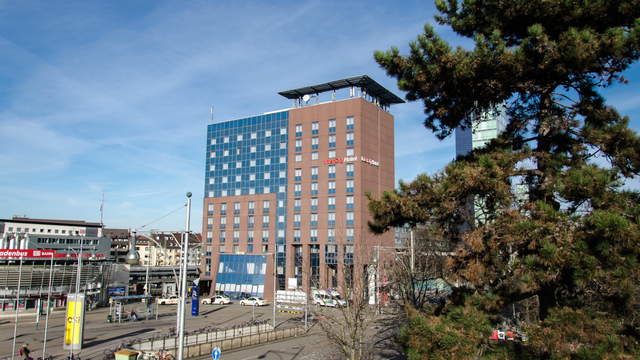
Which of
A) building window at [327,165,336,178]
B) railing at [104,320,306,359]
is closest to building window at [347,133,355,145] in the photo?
building window at [327,165,336,178]

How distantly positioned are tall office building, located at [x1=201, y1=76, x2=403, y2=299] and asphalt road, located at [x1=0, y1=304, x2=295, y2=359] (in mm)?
13288

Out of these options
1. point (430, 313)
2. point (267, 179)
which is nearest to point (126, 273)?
point (267, 179)

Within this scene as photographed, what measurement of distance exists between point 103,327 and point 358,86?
169 feet

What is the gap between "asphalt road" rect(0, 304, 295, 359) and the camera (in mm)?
34878

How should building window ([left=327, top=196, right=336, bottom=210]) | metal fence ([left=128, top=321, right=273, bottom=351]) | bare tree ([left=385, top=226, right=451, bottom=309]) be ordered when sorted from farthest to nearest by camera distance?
building window ([left=327, top=196, right=336, bottom=210]), bare tree ([left=385, top=226, right=451, bottom=309]), metal fence ([left=128, top=321, right=273, bottom=351])

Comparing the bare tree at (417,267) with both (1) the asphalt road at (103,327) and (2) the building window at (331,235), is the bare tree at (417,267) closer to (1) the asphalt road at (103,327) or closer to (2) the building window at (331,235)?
(1) the asphalt road at (103,327)

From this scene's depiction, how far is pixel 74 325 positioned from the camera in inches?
1188

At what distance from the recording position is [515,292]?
37.4 feet

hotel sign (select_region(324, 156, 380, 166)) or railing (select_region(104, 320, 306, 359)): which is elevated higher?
hotel sign (select_region(324, 156, 380, 166))

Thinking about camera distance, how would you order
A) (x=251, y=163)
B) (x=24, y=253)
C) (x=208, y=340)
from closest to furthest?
(x=208, y=340) < (x=24, y=253) < (x=251, y=163)

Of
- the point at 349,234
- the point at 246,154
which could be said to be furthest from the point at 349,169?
the point at 246,154

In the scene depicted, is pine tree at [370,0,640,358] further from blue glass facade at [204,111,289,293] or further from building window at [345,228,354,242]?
blue glass facade at [204,111,289,293]

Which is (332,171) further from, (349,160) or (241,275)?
(241,275)

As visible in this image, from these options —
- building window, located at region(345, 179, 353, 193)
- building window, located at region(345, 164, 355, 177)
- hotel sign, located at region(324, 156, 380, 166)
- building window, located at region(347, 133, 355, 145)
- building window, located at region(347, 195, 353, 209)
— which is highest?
building window, located at region(347, 133, 355, 145)
